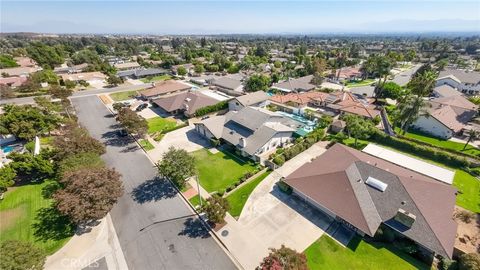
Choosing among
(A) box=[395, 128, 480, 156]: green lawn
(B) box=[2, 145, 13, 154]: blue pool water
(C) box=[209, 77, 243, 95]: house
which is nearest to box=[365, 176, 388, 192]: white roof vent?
(A) box=[395, 128, 480, 156]: green lawn

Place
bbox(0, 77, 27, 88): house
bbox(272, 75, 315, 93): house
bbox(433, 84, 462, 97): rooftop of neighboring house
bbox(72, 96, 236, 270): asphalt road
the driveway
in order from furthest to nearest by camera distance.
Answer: bbox(272, 75, 315, 93): house < bbox(0, 77, 27, 88): house < bbox(433, 84, 462, 97): rooftop of neighboring house < the driveway < bbox(72, 96, 236, 270): asphalt road

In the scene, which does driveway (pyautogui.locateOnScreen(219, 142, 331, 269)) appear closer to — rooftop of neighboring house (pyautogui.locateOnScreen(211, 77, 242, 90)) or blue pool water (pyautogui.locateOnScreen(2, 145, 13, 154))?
blue pool water (pyautogui.locateOnScreen(2, 145, 13, 154))

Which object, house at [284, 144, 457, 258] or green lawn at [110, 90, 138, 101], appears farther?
green lawn at [110, 90, 138, 101]

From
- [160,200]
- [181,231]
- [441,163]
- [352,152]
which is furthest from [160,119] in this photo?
[441,163]

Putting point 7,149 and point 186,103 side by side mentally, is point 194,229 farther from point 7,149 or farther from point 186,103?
point 7,149

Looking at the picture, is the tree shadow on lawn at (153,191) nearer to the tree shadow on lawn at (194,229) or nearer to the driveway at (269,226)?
the tree shadow on lawn at (194,229)

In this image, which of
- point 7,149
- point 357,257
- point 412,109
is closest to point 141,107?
point 7,149

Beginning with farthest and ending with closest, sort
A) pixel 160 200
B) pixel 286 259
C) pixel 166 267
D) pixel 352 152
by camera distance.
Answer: pixel 352 152 < pixel 160 200 < pixel 166 267 < pixel 286 259

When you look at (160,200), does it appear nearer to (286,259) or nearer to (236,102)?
(286,259)

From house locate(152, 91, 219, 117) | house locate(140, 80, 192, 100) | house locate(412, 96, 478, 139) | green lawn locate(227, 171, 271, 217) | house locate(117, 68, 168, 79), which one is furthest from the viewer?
house locate(117, 68, 168, 79)
